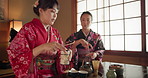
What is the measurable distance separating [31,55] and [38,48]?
0.09 meters

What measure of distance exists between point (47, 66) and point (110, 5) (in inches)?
101

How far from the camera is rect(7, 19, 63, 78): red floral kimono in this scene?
1.18 m

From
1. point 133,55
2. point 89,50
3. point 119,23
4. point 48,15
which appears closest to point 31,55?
point 48,15

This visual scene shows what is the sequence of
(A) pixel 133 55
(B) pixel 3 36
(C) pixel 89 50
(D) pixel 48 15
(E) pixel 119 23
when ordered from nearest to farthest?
(D) pixel 48 15
(C) pixel 89 50
(A) pixel 133 55
(E) pixel 119 23
(B) pixel 3 36

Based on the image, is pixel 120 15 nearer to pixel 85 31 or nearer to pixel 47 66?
pixel 85 31

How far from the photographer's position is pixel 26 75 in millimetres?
1196

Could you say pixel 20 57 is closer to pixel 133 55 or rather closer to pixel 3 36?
pixel 133 55

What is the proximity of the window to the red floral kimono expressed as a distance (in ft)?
6.73

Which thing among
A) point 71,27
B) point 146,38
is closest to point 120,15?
point 146,38

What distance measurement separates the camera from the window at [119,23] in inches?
113

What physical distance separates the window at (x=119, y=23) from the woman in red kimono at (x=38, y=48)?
2.04m

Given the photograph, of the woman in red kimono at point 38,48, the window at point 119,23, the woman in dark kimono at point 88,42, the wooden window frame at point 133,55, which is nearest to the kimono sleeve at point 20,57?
the woman in red kimono at point 38,48

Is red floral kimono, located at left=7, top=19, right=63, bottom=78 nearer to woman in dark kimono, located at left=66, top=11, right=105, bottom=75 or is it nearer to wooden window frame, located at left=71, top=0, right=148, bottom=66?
woman in dark kimono, located at left=66, top=11, right=105, bottom=75

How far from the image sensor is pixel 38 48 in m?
1.18
